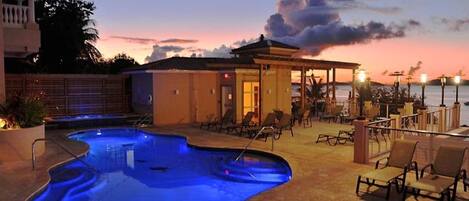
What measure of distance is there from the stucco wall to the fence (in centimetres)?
80

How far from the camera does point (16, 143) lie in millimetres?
9203

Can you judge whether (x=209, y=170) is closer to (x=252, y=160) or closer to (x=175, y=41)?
(x=252, y=160)

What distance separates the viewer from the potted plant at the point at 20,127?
912 cm

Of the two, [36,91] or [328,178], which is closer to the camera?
[328,178]

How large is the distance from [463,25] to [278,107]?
562 inches

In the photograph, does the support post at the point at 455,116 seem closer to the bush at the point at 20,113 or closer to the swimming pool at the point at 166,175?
the swimming pool at the point at 166,175

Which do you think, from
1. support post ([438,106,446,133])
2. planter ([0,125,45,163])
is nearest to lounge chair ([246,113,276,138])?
support post ([438,106,446,133])

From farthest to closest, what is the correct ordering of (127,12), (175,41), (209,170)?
1. (175,41)
2. (127,12)
3. (209,170)

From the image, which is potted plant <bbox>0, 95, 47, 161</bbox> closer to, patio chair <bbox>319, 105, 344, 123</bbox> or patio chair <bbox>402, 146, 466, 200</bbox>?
patio chair <bbox>402, 146, 466, 200</bbox>

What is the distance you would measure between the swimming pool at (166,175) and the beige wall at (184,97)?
4.02 m

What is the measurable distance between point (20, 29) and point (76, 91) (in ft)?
19.3

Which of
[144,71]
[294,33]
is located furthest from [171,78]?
[294,33]

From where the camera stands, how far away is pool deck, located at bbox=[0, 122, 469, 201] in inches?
258

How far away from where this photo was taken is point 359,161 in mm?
8867
